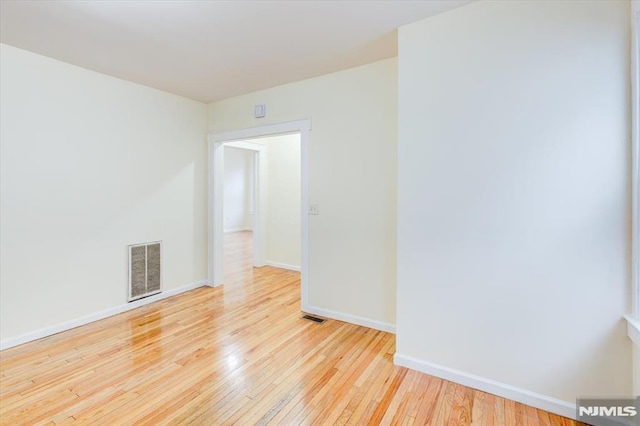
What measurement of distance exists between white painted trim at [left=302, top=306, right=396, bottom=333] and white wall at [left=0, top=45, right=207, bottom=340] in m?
1.89

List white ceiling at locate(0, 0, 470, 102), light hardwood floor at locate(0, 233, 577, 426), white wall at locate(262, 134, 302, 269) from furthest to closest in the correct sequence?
1. white wall at locate(262, 134, 302, 269)
2. white ceiling at locate(0, 0, 470, 102)
3. light hardwood floor at locate(0, 233, 577, 426)

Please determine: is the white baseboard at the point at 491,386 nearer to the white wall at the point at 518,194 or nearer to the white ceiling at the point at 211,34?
the white wall at the point at 518,194

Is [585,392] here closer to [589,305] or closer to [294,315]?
[589,305]

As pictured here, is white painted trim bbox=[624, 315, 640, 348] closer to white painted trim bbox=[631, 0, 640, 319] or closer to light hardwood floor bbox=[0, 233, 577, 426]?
white painted trim bbox=[631, 0, 640, 319]

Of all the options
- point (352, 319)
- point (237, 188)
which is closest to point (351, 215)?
point (352, 319)

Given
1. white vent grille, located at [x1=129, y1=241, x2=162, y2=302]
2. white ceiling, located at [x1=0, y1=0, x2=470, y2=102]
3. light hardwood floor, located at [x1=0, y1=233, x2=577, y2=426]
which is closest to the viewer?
light hardwood floor, located at [x1=0, y1=233, x2=577, y2=426]

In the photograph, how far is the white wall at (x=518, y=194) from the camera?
1.62 meters

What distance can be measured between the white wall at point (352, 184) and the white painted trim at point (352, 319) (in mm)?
19

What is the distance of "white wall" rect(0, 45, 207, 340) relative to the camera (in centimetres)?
250

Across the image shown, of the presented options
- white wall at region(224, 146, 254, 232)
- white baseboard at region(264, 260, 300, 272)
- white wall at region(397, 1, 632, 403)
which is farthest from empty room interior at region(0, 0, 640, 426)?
white wall at region(224, 146, 254, 232)

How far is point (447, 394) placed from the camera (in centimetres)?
192

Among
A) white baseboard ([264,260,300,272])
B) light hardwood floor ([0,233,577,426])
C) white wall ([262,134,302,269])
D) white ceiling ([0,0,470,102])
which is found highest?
white ceiling ([0,0,470,102])

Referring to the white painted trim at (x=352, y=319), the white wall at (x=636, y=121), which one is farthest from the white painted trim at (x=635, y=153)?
the white painted trim at (x=352, y=319)

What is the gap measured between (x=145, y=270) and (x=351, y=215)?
250 cm
